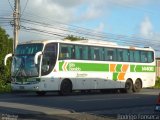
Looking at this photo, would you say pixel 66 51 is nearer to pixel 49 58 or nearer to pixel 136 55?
pixel 49 58

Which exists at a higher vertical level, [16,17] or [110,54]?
[16,17]

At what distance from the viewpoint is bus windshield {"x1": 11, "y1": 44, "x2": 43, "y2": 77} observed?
30.0m

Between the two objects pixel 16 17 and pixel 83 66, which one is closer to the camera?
pixel 83 66

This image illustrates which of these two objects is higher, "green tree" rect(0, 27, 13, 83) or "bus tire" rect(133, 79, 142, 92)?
"green tree" rect(0, 27, 13, 83)

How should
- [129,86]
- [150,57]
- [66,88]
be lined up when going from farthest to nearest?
[150,57], [129,86], [66,88]

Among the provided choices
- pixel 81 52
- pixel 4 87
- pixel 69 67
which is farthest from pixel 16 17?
pixel 69 67

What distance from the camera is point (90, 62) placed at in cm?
3309

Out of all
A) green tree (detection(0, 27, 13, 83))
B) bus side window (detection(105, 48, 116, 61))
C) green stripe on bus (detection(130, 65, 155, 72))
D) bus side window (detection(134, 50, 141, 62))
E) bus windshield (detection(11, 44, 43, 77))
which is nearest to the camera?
bus windshield (detection(11, 44, 43, 77))

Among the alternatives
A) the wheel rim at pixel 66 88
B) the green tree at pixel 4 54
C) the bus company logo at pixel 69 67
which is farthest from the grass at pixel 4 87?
the bus company logo at pixel 69 67

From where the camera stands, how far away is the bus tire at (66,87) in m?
31.1

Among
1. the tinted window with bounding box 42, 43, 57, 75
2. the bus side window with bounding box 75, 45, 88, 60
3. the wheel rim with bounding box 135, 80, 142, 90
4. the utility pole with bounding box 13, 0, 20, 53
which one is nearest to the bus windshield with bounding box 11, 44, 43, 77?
the tinted window with bounding box 42, 43, 57, 75

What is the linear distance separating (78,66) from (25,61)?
378 cm

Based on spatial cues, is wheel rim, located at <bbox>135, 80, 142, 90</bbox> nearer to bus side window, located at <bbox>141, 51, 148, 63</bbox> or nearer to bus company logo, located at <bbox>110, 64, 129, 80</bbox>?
bus company logo, located at <bbox>110, 64, 129, 80</bbox>

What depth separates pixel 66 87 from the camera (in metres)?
31.4
